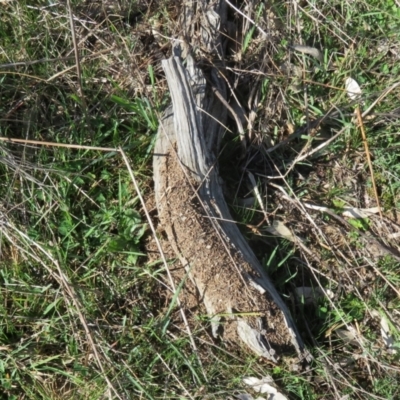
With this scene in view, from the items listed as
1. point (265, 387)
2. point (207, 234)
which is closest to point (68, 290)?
point (207, 234)

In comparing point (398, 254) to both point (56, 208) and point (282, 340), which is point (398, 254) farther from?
point (56, 208)

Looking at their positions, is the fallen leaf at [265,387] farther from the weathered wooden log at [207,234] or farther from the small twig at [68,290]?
the small twig at [68,290]

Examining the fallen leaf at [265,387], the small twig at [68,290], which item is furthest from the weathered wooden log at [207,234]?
the small twig at [68,290]

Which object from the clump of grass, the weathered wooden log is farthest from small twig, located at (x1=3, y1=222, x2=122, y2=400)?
the weathered wooden log

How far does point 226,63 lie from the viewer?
288cm

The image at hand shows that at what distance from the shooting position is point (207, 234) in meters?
2.51

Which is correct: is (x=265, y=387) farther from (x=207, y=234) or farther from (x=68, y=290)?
(x=68, y=290)

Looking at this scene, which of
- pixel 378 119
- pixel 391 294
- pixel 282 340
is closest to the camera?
pixel 282 340

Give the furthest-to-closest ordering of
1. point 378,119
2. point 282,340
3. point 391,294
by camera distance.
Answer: point 378,119 < point 391,294 < point 282,340

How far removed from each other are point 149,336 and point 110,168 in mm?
748

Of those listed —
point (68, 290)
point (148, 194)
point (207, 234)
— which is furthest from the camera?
point (148, 194)

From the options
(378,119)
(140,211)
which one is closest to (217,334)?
(140,211)

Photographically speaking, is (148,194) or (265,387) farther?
(148,194)

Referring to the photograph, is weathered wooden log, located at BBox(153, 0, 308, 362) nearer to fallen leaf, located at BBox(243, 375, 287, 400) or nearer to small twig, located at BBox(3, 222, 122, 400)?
fallen leaf, located at BBox(243, 375, 287, 400)
